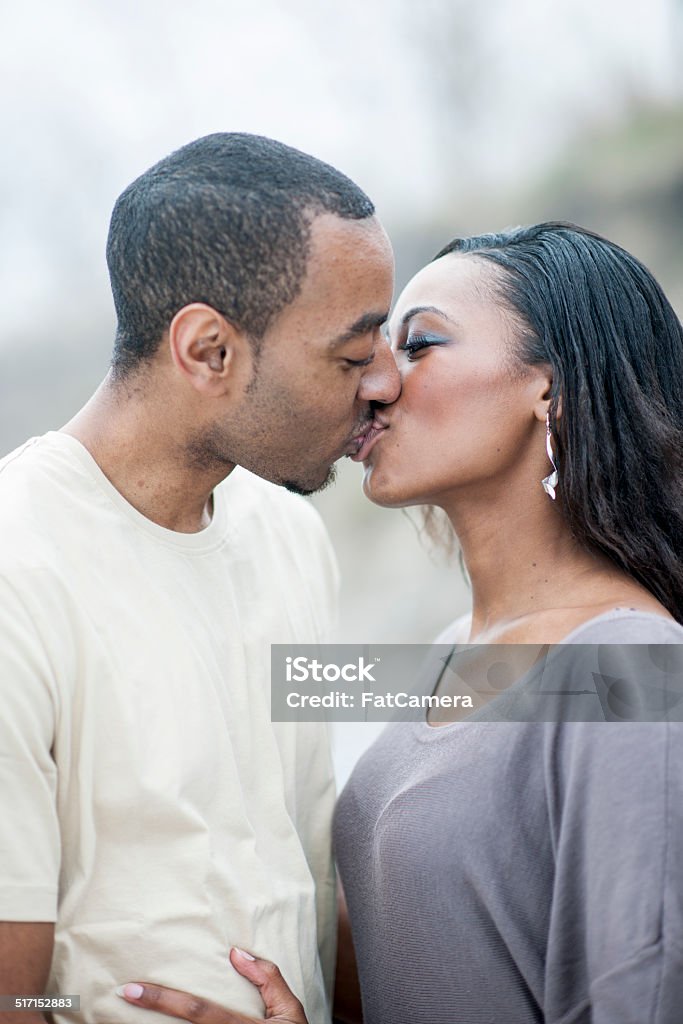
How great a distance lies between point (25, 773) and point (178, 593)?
11.9 inches

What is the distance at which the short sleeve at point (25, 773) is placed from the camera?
1.04 metres

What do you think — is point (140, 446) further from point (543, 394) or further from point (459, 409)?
point (543, 394)

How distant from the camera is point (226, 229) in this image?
1220 millimetres

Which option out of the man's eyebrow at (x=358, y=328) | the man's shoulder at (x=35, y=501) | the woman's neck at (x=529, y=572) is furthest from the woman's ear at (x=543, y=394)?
the man's shoulder at (x=35, y=501)

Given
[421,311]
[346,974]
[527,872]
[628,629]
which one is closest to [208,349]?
[421,311]

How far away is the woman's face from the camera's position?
1.38 meters

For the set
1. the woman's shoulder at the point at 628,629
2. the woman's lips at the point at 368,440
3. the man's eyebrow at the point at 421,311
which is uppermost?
the man's eyebrow at the point at 421,311

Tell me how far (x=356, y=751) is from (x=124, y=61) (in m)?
1.75

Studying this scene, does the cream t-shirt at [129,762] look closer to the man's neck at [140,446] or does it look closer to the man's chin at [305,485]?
the man's neck at [140,446]

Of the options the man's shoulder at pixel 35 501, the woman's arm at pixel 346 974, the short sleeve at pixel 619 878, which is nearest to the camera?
the short sleeve at pixel 619 878

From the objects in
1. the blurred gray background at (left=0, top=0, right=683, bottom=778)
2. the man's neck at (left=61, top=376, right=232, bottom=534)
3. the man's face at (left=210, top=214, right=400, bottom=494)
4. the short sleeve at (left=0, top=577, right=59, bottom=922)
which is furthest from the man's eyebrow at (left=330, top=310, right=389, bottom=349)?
the blurred gray background at (left=0, top=0, right=683, bottom=778)

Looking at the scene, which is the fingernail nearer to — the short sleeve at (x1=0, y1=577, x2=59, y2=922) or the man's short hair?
the short sleeve at (x1=0, y1=577, x2=59, y2=922)

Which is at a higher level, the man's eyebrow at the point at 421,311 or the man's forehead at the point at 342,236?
the man's forehead at the point at 342,236

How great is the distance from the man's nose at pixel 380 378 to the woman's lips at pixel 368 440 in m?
0.05
